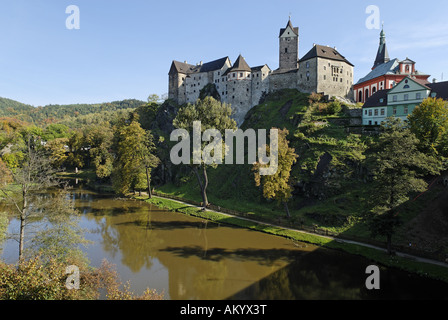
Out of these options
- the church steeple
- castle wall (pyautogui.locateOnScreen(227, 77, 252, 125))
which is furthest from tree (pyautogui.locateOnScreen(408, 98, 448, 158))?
the church steeple

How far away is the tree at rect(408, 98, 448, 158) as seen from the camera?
114 feet

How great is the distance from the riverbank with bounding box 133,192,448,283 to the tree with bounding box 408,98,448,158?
16.3 metres

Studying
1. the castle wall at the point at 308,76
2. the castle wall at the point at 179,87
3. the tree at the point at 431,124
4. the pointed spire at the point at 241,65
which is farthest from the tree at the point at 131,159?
Result: the tree at the point at 431,124

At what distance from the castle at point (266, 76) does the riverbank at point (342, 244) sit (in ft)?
73.8

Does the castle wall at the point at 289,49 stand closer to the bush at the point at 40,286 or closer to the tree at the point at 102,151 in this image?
the tree at the point at 102,151

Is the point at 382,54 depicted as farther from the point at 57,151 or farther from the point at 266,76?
the point at 57,151

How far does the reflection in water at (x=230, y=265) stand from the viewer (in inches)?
786

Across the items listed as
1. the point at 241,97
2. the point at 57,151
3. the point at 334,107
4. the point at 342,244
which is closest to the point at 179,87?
the point at 241,97

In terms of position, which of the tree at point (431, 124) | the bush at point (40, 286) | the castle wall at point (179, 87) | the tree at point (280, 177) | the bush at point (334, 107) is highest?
the castle wall at point (179, 87)

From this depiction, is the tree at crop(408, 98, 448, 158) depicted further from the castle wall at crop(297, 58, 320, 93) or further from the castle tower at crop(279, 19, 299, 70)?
the castle tower at crop(279, 19, 299, 70)

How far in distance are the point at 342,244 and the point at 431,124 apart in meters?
20.4

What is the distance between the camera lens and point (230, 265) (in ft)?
80.7
